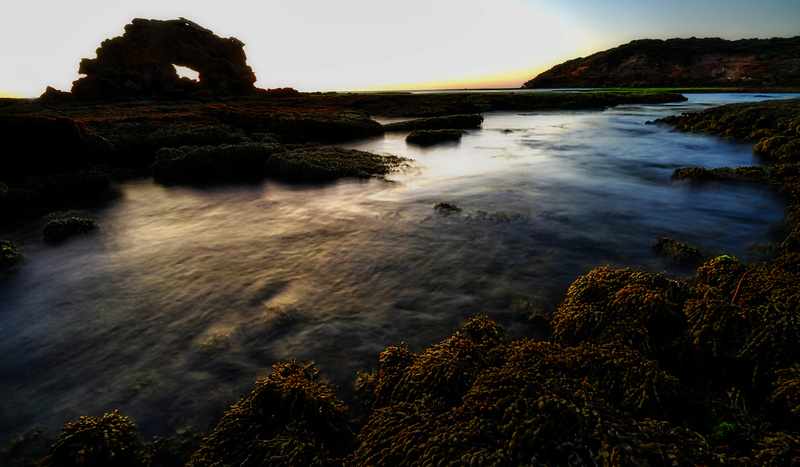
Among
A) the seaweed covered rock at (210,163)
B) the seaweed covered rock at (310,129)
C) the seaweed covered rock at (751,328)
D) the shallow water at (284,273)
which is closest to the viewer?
the seaweed covered rock at (751,328)

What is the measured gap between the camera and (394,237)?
294 inches

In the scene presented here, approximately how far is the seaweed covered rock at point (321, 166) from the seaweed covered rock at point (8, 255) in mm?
7148

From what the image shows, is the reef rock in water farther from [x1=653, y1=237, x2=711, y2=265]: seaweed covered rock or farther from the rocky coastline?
[x1=653, y1=237, x2=711, y2=265]: seaweed covered rock

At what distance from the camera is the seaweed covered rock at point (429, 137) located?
20.7m

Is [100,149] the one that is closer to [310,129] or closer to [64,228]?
[64,228]

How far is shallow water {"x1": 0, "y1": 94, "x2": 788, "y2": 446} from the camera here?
12.0ft

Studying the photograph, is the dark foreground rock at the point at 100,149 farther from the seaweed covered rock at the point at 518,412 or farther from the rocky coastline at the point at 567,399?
the seaweed covered rock at the point at 518,412

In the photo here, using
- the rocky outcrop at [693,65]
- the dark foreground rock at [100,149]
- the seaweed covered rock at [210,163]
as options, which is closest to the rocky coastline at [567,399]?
the dark foreground rock at [100,149]

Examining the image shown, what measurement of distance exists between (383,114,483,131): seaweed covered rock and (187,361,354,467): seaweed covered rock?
24.5 m

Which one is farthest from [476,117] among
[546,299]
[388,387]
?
[388,387]

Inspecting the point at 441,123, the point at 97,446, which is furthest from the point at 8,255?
the point at 441,123

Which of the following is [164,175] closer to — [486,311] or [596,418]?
[486,311]

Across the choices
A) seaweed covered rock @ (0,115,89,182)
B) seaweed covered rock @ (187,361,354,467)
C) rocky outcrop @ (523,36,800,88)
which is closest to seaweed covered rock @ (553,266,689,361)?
seaweed covered rock @ (187,361,354,467)

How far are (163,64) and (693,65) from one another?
144 meters
